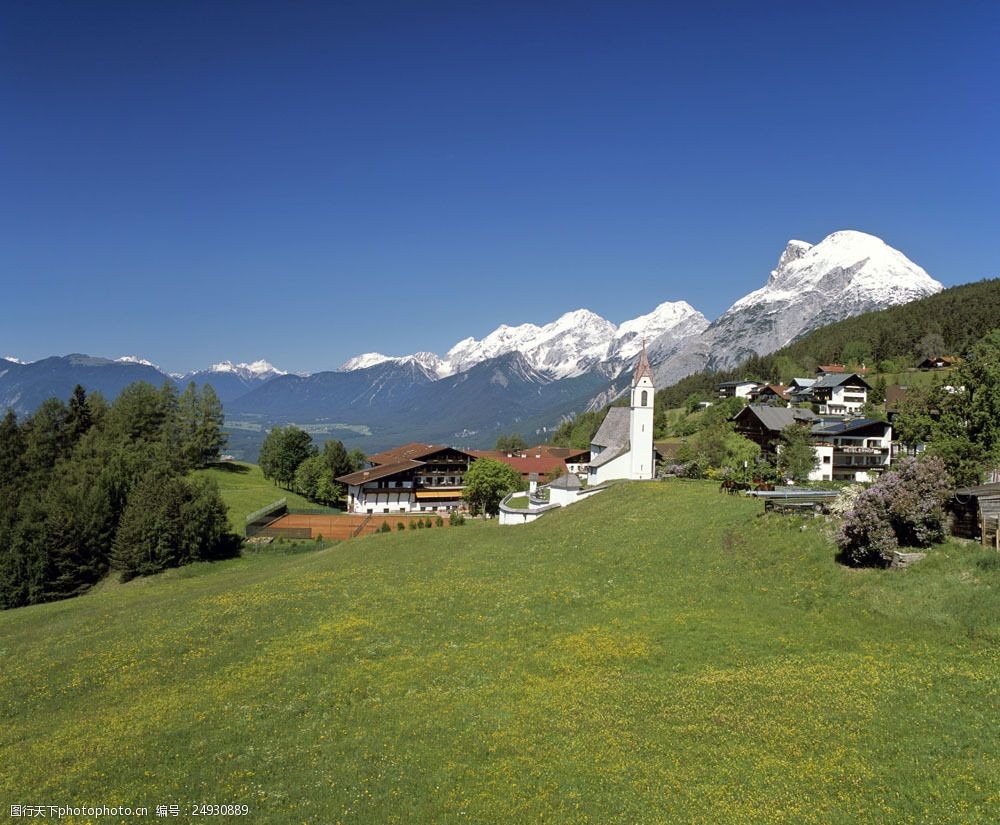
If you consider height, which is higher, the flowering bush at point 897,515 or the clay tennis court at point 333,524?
the flowering bush at point 897,515

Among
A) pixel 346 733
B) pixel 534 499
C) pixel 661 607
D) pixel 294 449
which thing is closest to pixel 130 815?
pixel 346 733

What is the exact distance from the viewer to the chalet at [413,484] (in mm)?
104750

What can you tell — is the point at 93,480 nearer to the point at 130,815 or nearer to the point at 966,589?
the point at 130,815

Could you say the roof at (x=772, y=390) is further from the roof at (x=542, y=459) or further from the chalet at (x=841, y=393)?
the roof at (x=542, y=459)

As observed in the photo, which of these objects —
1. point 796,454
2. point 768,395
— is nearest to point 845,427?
point 796,454

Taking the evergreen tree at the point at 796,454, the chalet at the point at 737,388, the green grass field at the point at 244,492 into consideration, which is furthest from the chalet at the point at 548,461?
the chalet at the point at 737,388

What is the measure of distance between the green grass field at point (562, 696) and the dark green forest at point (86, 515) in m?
27.4

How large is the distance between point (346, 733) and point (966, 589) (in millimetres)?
23559

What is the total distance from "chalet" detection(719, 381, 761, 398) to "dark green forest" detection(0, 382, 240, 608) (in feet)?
464

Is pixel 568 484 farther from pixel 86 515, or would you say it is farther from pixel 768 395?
pixel 768 395

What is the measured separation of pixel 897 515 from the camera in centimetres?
2784

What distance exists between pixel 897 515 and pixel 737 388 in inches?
6330

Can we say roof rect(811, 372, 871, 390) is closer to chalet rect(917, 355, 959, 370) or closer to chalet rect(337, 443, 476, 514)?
chalet rect(917, 355, 959, 370)

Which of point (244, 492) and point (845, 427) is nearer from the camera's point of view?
point (845, 427)
